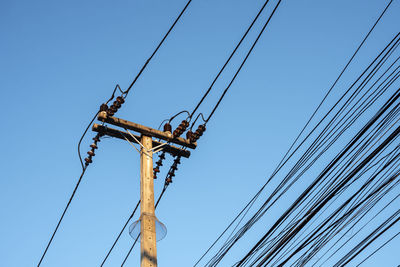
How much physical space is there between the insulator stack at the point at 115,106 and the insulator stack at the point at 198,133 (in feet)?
4.05

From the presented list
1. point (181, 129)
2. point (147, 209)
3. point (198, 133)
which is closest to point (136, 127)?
point (181, 129)

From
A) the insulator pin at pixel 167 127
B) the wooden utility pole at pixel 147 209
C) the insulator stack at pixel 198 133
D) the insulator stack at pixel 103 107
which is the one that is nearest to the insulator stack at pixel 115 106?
the insulator stack at pixel 103 107

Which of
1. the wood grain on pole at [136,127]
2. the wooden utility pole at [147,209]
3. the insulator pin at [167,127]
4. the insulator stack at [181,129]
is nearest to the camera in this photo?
the wooden utility pole at [147,209]

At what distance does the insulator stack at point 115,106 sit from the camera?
7.32 metres

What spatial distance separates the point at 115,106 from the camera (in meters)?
7.36

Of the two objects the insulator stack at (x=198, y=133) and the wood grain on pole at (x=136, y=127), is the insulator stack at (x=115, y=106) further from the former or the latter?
the insulator stack at (x=198, y=133)

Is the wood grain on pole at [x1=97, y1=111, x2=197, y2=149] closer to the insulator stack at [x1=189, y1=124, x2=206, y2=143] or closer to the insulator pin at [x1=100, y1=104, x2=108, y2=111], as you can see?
the insulator pin at [x1=100, y1=104, x2=108, y2=111]

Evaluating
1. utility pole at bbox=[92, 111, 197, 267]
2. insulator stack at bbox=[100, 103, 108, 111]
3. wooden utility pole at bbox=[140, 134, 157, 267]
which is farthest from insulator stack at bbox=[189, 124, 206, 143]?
insulator stack at bbox=[100, 103, 108, 111]

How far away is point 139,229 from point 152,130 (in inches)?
70.5

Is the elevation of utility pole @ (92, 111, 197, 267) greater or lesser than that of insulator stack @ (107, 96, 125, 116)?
lesser

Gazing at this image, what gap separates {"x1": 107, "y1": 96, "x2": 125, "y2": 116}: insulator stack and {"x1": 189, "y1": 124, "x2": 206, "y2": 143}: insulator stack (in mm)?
1234

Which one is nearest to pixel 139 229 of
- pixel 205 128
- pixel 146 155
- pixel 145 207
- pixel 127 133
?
pixel 145 207

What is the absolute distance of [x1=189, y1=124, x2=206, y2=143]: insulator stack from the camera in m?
7.62

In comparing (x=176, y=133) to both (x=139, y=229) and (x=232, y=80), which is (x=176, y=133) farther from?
(x=139, y=229)
